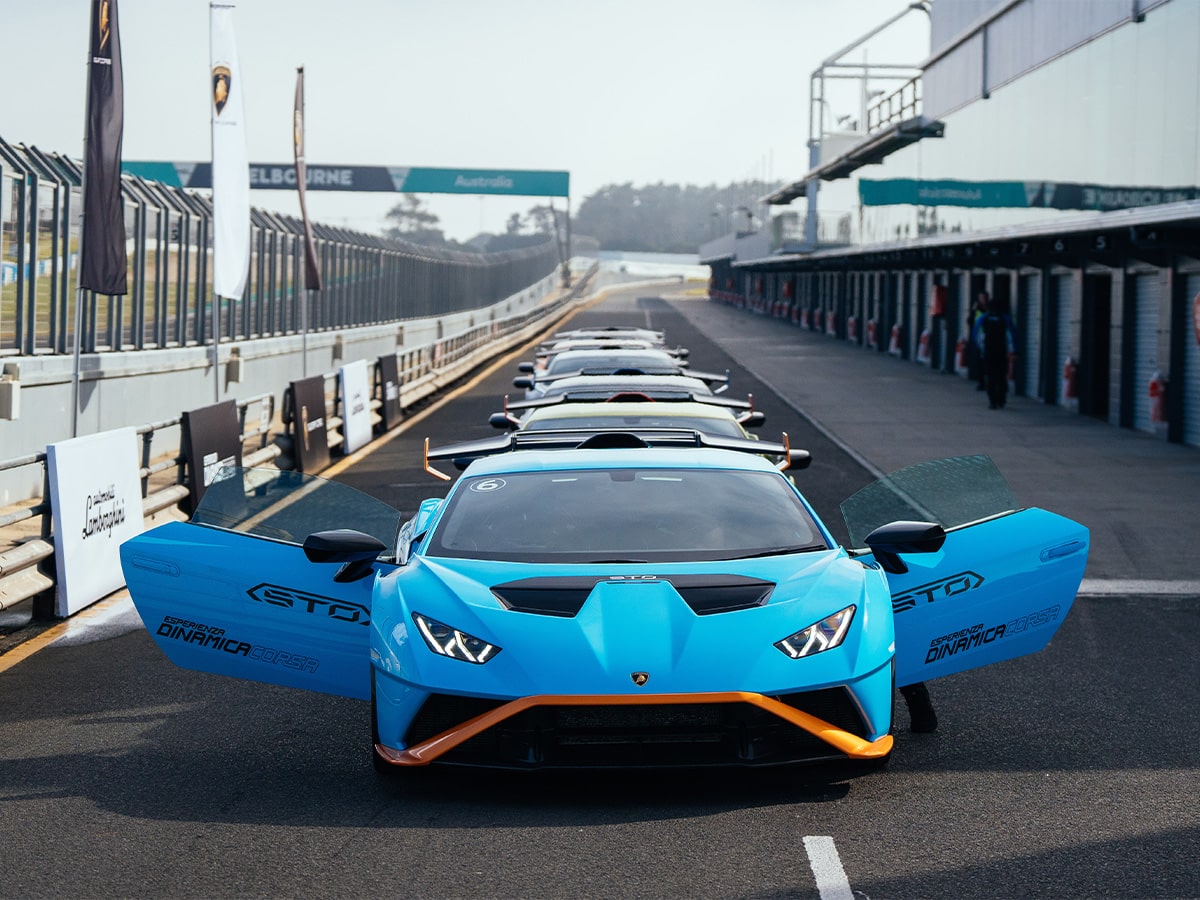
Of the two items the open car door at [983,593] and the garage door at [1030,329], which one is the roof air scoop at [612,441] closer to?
the open car door at [983,593]

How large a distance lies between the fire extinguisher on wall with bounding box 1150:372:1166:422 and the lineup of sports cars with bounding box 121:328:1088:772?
1759 cm

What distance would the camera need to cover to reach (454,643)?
579 centimetres

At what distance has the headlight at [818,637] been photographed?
579cm

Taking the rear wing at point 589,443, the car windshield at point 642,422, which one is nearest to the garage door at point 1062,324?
the car windshield at point 642,422

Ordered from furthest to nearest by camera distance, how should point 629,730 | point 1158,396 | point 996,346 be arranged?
point 996,346 → point 1158,396 → point 629,730

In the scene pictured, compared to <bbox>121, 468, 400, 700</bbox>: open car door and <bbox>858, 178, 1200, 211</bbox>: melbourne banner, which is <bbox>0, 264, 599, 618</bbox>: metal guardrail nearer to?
<bbox>121, 468, 400, 700</bbox>: open car door

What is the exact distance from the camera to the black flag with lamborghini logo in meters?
14.6

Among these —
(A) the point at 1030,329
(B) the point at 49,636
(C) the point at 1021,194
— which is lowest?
(B) the point at 49,636

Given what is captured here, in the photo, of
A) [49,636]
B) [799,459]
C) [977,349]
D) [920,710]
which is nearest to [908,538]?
[920,710]

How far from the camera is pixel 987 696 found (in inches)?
311

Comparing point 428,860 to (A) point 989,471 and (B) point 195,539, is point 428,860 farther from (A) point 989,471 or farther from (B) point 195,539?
(A) point 989,471

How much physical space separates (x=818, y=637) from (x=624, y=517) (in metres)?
1.27

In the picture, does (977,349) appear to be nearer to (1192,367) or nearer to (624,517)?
(1192,367)

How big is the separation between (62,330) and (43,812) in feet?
44.2
